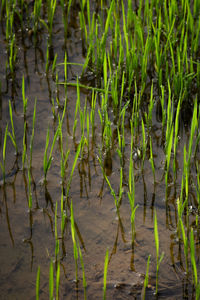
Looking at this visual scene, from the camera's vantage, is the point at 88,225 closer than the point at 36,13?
Yes

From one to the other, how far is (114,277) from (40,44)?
1.79 m

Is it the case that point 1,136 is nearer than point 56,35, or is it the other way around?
point 1,136

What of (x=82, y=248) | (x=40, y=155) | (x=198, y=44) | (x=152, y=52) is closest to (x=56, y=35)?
(x=152, y=52)

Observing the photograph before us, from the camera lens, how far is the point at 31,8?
3264mm

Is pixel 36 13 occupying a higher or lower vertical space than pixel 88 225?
higher

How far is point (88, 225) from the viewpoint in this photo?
194 centimetres

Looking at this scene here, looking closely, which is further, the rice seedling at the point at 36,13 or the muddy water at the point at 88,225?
the rice seedling at the point at 36,13

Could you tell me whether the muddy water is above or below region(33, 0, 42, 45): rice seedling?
below

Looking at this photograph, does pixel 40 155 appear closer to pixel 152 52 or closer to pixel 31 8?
pixel 152 52

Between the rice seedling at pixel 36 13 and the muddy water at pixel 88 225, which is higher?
the rice seedling at pixel 36 13

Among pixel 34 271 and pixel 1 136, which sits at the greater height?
pixel 1 136

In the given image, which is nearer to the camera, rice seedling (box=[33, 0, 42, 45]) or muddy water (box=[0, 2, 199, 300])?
muddy water (box=[0, 2, 199, 300])

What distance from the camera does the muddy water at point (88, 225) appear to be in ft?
5.65

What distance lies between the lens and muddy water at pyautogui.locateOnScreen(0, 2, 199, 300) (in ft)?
5.65
